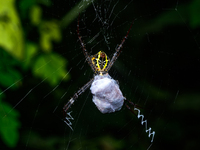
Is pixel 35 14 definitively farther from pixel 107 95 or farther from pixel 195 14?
pixel 195 14

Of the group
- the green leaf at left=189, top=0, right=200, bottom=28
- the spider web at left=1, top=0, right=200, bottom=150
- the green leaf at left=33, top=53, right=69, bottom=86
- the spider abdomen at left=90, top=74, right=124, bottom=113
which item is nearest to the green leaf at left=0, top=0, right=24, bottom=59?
the green leaf at left=33, top=53, right=69, bottom=86

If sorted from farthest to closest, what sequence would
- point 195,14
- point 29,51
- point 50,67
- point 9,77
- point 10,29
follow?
1. point 195,14
2. point 50,67
3. point 29,51
4. point 9,77
5. point 10,29

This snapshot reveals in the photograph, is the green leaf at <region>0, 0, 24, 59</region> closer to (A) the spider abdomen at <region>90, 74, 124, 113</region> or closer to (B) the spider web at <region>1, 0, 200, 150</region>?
(A) the spider abdomen at <region>90, 74, 124, 113</region>

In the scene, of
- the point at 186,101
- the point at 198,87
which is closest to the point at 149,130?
the point at 186,101

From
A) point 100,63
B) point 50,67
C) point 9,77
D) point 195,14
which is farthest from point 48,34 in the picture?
point 195,14

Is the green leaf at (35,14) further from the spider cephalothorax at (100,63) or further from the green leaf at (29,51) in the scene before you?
the spider cephalothorax at (100,63)

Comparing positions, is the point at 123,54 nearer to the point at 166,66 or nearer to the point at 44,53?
the point at 166,66

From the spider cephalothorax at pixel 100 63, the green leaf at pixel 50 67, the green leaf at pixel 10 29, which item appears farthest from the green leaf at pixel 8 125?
the spider cephalothorax at pixel 100 63
